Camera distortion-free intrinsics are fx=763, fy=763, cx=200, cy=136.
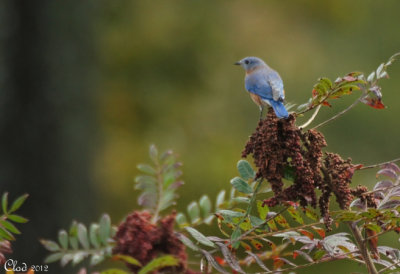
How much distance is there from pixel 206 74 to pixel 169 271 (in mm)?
9902

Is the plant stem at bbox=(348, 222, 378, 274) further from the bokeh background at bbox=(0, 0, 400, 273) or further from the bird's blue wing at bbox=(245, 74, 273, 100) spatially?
the bokeh background at bbox=(0, 0, 400, 273)

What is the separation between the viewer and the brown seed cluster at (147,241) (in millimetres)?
1602

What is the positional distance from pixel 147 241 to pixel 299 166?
1.40 feet

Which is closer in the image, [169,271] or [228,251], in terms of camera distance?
[228,251]

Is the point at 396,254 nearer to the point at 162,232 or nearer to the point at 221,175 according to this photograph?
the point at 162,232

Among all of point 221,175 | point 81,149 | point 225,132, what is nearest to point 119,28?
point 225,132

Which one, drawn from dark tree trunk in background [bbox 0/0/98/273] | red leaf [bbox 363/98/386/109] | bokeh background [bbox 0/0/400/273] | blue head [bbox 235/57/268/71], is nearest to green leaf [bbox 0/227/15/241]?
red leaf [bbox 363/98/386/109]

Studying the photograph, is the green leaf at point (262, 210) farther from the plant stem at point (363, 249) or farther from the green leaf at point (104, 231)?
the green leaf at point (104, 231)

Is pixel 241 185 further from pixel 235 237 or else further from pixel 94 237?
pixel 94 237

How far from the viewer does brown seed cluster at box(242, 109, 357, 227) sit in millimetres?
1357

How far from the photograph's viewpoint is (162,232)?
165cm

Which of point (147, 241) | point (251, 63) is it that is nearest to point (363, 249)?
point (147, 241)

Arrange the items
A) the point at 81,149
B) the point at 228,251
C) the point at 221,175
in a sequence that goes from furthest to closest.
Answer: the point at 221,175 → the point at 81,149 → the point at 228,251

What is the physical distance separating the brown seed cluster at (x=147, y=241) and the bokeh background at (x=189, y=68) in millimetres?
5266
